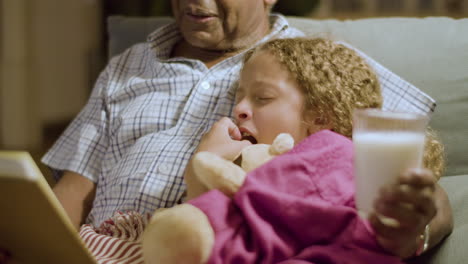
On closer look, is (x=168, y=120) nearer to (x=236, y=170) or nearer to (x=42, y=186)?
(x=236, y=170)

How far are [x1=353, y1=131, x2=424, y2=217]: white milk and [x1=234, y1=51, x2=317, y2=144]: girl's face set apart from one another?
1.11ft

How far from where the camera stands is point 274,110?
3.71 ft

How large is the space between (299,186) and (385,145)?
0.21 meters

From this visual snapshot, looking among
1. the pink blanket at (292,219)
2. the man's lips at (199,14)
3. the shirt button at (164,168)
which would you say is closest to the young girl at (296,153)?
the pink blanket at (292,219)

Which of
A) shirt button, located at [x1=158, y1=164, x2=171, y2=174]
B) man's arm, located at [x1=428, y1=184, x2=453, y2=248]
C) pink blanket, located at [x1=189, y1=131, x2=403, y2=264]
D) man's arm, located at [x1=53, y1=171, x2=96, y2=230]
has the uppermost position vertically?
pink blanket, located at [x1=189, y1=131, x2=403, y2=264]

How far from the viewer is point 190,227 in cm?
A: 85

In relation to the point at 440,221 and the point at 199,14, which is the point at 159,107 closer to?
the point at 199,14

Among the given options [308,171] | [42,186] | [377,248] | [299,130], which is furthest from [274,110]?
[42,186]

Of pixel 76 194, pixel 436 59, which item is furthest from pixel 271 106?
pixel 76 194

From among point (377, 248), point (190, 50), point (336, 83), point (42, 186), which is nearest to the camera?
point (42, 186)

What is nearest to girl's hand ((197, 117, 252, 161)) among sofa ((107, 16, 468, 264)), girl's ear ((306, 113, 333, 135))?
girl's ear ((306, 113, 333, 135))

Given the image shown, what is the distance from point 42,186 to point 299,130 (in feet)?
1.81

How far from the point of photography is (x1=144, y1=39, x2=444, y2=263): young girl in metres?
0.88

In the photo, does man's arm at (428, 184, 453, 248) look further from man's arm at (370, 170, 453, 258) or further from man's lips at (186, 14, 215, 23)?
man's lips at (186, 14, 215, 23)
